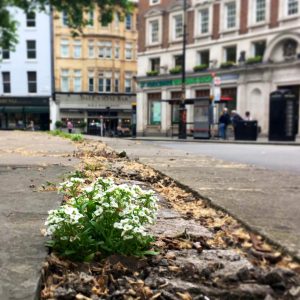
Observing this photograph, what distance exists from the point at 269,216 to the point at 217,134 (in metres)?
25.0

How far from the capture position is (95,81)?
5081 cm

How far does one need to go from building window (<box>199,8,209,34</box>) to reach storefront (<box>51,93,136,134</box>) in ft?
48.6

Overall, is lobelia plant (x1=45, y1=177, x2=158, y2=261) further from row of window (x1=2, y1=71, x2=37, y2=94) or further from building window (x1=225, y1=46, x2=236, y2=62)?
row of window (x1=2, y1=71, x2=37, y2=94)

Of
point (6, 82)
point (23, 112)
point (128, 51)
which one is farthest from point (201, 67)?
point (6, 82)

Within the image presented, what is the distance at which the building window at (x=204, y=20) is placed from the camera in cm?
3694

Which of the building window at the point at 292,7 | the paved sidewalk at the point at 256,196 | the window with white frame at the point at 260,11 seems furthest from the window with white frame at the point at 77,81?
the paved sidewalk at the point at 256,196

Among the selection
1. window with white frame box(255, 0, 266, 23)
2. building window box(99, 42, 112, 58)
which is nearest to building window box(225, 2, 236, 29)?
window with white frame box(255, 0, 266, 23)

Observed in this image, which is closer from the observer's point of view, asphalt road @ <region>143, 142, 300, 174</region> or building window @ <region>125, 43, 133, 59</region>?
asphalt road @ <region>143, 142, 300, 174</region>

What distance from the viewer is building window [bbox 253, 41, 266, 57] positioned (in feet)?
107

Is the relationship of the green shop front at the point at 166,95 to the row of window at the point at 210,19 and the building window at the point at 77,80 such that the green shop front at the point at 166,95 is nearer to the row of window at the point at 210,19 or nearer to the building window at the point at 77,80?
the row of window at the point at 210,19

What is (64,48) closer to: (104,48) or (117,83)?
(104,48)

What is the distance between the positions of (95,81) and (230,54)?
20.0 meters

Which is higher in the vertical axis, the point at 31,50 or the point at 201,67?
the point at 31,50

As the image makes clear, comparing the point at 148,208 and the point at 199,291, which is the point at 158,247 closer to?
the point at 148,208
